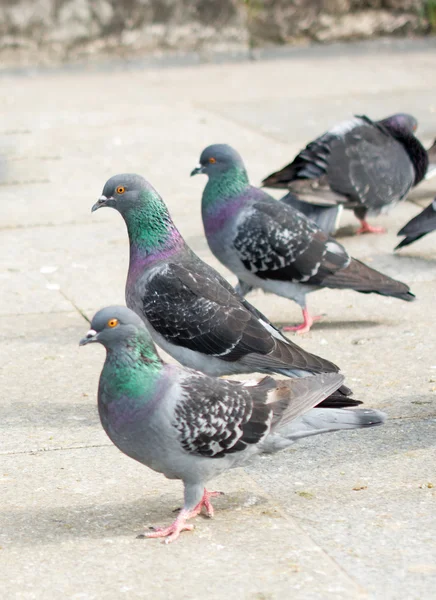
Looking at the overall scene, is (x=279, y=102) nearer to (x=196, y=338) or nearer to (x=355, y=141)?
(x=355, y=141)

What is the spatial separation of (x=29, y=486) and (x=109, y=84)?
970cm

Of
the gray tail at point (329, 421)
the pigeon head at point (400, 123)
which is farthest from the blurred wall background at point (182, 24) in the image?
the gray tail at point (329, 421)

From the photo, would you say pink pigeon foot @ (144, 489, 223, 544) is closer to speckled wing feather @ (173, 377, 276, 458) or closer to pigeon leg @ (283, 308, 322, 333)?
speckled wing feather @ (173, 377, 276, 458)

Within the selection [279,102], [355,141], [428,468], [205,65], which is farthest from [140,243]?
[205,65]

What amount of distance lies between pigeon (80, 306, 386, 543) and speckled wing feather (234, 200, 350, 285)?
2.10 meters

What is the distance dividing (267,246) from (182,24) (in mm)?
8851

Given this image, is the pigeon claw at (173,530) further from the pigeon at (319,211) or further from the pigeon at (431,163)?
the pigeon at (431,163)

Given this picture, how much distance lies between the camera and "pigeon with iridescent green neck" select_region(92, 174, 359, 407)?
195 inches

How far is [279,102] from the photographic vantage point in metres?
12.2

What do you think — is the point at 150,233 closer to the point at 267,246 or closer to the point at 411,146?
the point at 267,246

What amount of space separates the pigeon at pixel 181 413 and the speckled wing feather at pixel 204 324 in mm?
844

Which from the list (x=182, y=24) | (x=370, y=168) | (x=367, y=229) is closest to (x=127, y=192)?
(x=370, y=168)

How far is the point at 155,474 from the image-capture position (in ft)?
14.7

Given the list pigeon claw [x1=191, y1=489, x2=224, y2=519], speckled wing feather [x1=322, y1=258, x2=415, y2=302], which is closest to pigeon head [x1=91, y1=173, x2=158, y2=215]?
speckled wing feather [x1=322, y1=258, x2=415, y2=302]
